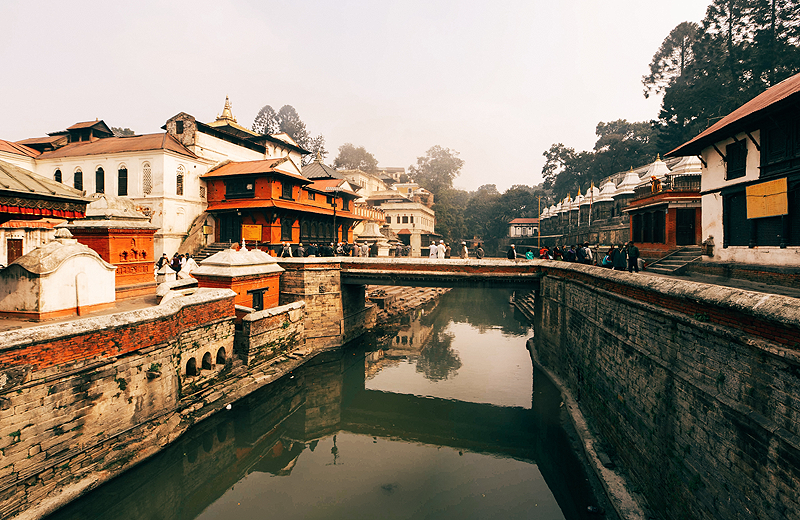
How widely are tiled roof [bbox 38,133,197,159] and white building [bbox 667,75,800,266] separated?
1232 inches

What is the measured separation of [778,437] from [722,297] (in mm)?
2067

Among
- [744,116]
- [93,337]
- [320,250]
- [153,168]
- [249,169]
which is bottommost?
[93,337]

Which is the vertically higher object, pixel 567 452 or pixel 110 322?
pixel 110 322

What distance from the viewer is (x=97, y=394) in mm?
9234

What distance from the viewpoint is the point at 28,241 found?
19969mm

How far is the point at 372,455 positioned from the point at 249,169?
2343 centimetres

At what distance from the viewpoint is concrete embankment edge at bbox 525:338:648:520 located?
25.1 feet

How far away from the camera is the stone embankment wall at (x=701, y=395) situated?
493 cm

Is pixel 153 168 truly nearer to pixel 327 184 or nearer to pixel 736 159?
pixel 327 184

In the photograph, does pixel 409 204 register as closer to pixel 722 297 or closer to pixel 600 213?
pixel 600 213

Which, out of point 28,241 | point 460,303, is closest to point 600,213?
point 460,303

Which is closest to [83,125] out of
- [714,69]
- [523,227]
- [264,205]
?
[264,205]

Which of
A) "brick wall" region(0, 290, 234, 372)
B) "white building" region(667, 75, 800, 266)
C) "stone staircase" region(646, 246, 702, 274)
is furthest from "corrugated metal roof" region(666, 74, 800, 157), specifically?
"brick wall" region(0, 290, 234, 372)

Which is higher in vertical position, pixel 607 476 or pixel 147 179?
pixel 147 179
